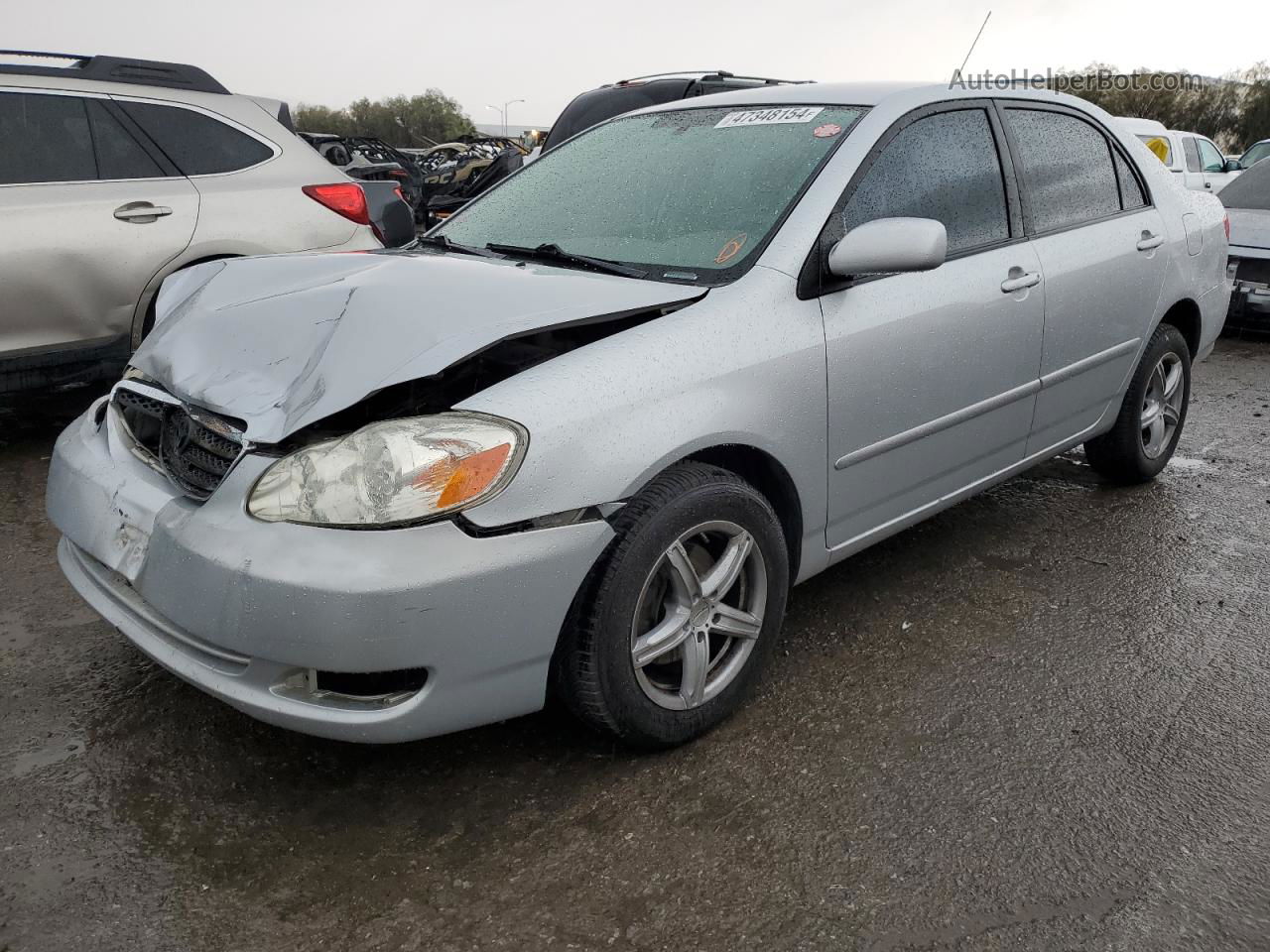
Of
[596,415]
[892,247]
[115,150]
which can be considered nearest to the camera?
[596,415]

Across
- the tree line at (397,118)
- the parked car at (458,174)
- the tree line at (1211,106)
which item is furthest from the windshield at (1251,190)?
the tree line at (397,118)

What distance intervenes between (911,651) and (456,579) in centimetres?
163

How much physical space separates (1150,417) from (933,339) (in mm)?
1891

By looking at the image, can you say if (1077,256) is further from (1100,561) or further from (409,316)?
(409,316)

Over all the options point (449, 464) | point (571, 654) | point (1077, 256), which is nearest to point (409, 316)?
point (449, 464)

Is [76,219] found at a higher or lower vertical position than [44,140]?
lower

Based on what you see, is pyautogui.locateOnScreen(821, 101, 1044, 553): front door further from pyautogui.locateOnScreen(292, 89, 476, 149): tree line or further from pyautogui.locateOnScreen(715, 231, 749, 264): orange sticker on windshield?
pyautogui.locateOnScreen(292, 89, 476, 149): tree line

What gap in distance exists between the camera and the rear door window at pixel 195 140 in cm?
508

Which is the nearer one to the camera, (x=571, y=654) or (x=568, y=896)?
(x=568, y=896)

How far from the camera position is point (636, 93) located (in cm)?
746

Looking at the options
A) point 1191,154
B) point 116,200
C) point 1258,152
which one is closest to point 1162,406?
point 116,200

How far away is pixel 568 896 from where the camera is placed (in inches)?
85.7

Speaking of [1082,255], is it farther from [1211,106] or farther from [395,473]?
[1211,106]

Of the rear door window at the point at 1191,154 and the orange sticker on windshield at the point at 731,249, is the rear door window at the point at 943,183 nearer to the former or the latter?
the orange sticker on windshield at the point at 731,249
